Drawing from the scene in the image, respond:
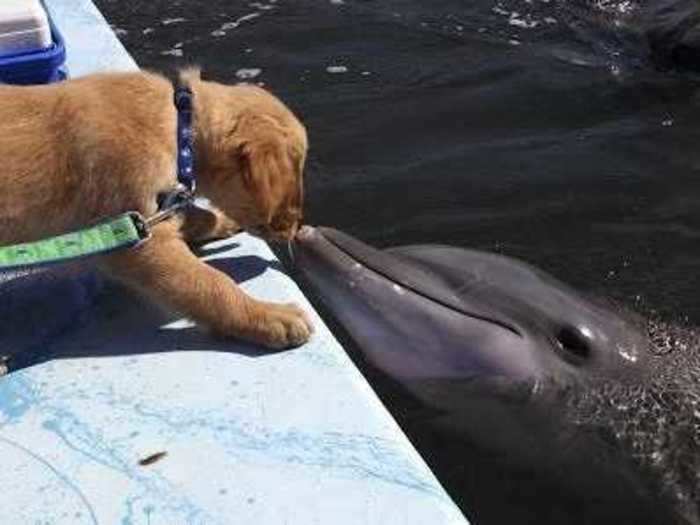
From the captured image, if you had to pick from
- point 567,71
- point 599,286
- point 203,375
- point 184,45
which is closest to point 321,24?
point 184,45

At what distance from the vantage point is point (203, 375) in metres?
3.33

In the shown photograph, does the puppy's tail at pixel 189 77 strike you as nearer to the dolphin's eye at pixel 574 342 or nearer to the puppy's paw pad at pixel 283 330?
the puppy's paw pad at pixel 283 330

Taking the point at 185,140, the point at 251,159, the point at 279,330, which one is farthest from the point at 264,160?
the point at 279,330

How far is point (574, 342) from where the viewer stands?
4.67 m

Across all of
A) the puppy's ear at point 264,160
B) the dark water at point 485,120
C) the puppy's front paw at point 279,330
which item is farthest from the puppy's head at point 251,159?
the dark water at point 485,120

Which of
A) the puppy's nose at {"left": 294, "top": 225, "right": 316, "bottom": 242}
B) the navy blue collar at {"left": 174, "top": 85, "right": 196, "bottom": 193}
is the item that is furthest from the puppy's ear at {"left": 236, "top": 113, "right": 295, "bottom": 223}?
the puppy's nose at {"left": 294, "top": 225, "right": 316, "bottom": 242}

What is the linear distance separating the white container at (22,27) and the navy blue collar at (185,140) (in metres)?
1.49

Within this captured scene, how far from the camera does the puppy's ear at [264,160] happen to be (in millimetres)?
3582

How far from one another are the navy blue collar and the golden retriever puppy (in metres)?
0.03

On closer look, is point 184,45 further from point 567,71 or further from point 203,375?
point 203,375

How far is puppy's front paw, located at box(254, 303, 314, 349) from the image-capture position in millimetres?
3441

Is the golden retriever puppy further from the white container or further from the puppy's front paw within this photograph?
the white container

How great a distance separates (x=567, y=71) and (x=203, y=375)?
270 inches

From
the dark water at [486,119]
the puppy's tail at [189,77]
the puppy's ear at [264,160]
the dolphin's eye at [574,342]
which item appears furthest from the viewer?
the dark water at [486,119]
